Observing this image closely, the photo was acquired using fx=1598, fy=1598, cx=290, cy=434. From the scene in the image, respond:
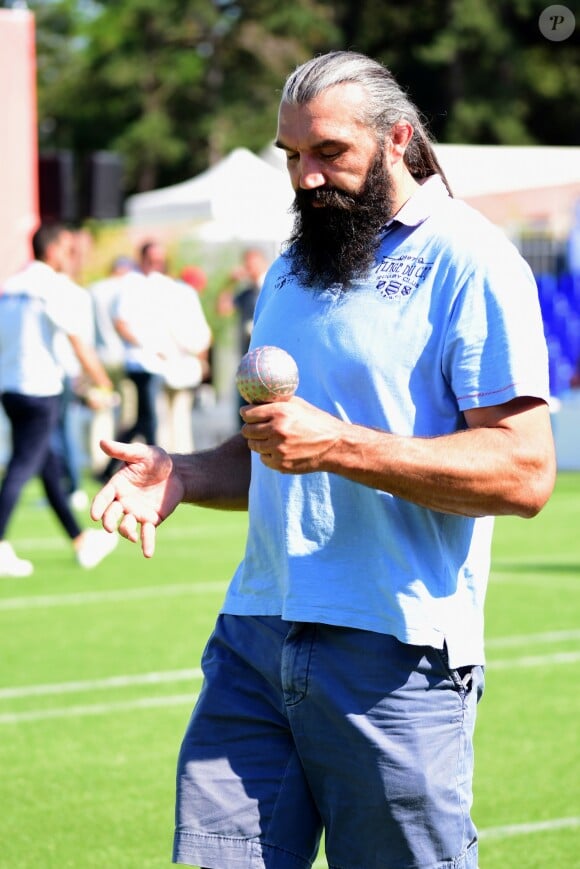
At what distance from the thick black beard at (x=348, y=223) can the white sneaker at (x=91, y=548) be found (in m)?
8.04

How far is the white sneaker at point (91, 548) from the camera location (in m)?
11.0

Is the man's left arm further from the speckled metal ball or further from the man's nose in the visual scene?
the man's nose

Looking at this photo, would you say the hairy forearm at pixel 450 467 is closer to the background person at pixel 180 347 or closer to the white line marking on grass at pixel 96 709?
the white line marking on grass at pixel 96 709

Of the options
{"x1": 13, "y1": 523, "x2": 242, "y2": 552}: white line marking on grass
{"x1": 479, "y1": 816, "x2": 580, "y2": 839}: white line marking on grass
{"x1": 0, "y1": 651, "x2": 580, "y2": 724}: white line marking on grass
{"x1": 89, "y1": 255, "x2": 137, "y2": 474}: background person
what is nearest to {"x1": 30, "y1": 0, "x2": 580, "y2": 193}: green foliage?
{"x1": 89, "y1": 255, "x2": 137, "y2": 474}: background person

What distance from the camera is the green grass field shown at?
5.22 meters

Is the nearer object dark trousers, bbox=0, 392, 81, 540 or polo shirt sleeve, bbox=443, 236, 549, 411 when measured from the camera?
polo shirt sleeve, bbox=443, 236, 549, 411

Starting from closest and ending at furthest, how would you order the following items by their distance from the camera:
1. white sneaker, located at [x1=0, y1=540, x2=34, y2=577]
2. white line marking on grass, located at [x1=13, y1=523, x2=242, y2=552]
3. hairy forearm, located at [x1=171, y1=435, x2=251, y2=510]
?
hairy forearm, located at [x1=171, y1=435, x2=251, y2=510] < white sneaker, located at [x1=0, y1=540, x2=34, y2=577] < white line marking on grass, located at [x1=13, y1=523, x2=242, y2=552]

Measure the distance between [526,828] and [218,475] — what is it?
2331mm

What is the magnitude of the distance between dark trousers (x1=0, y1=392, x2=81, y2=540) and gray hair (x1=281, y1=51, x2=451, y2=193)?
7.93 m

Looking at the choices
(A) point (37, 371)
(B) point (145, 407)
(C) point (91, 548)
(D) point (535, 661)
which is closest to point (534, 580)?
(D) point (535, 661)

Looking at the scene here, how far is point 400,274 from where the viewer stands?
3025 mm

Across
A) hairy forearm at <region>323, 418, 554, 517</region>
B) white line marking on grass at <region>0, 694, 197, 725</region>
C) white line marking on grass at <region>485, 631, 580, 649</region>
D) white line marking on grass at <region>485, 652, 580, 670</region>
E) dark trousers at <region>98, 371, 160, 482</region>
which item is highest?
hairy forearm at <region>323, 418, 554, 517</region>

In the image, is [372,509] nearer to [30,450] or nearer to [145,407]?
[30,450]

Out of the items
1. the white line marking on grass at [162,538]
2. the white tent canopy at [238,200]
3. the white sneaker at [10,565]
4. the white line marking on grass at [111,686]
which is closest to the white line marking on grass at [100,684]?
the white line marking on grass at [111,686]
